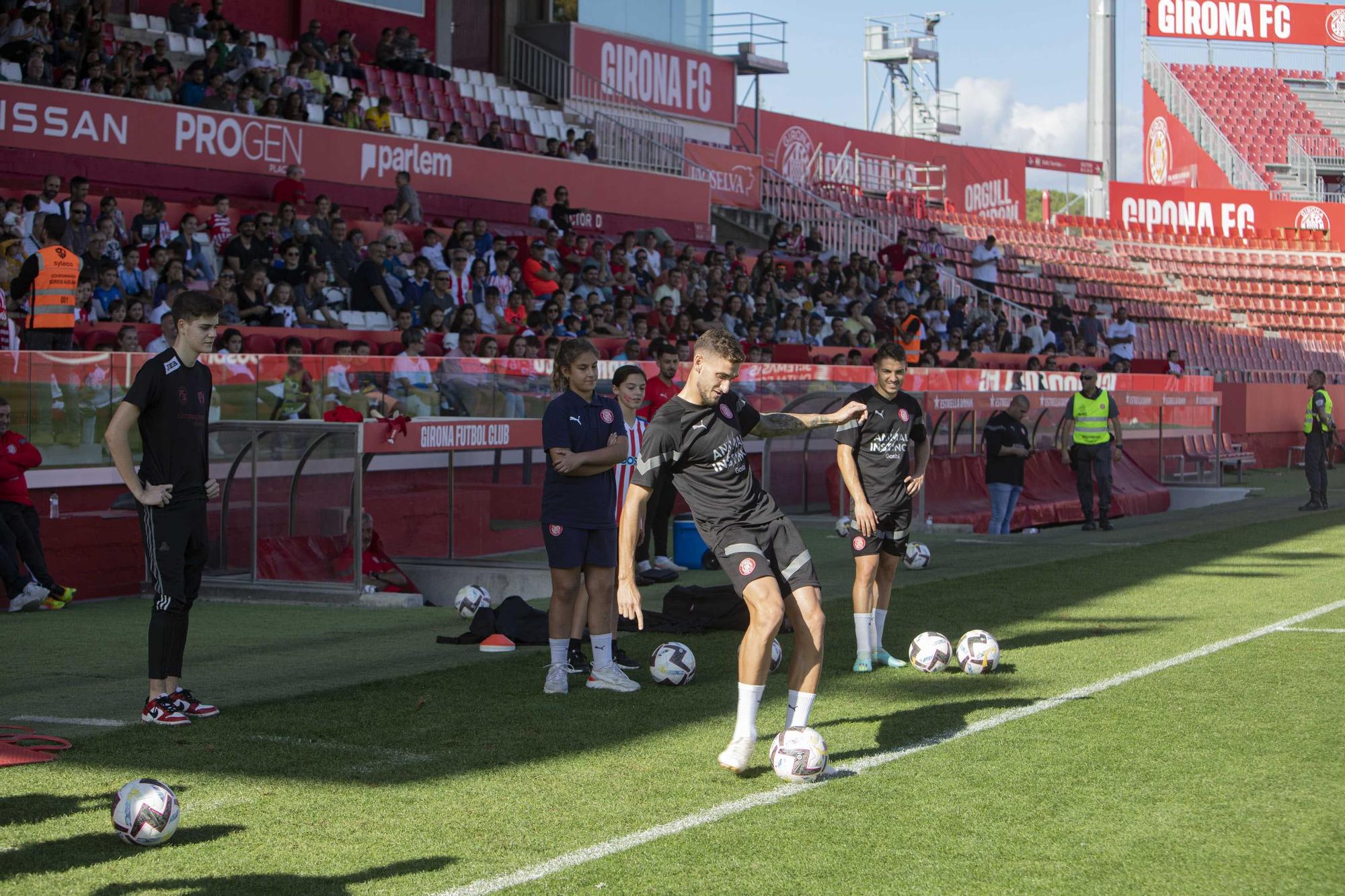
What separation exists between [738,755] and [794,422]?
176 centimetres

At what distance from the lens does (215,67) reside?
22.7 metres

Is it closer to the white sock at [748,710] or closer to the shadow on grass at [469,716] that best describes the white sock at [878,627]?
the shadow on grass at [469,716]

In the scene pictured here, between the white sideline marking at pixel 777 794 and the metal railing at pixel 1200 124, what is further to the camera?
the metal railing at pixel 1200 124

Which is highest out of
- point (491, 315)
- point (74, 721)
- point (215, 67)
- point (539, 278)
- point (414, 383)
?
point (215, 67)

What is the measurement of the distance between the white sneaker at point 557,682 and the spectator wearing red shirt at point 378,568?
4.83 metres

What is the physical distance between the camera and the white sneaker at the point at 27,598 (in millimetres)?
11625

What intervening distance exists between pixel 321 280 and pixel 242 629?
25.7ft

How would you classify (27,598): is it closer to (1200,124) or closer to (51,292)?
(51,292)

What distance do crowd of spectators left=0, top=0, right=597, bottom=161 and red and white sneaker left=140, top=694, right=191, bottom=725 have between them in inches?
595

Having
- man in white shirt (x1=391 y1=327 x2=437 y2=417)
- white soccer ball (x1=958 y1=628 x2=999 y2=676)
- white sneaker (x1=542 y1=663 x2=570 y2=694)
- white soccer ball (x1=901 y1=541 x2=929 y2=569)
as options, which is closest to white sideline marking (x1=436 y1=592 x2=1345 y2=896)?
white soccer ball (x1=958 y1=628 x2=999 y2=676)

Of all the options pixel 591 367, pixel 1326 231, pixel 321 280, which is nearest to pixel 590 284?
pixel 321 280

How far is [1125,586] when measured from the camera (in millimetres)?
13141

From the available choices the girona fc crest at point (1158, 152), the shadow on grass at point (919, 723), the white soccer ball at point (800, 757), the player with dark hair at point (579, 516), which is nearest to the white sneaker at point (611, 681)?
the player with dark hair at point (579, 516)

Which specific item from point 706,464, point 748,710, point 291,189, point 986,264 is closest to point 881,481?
point 706,464
